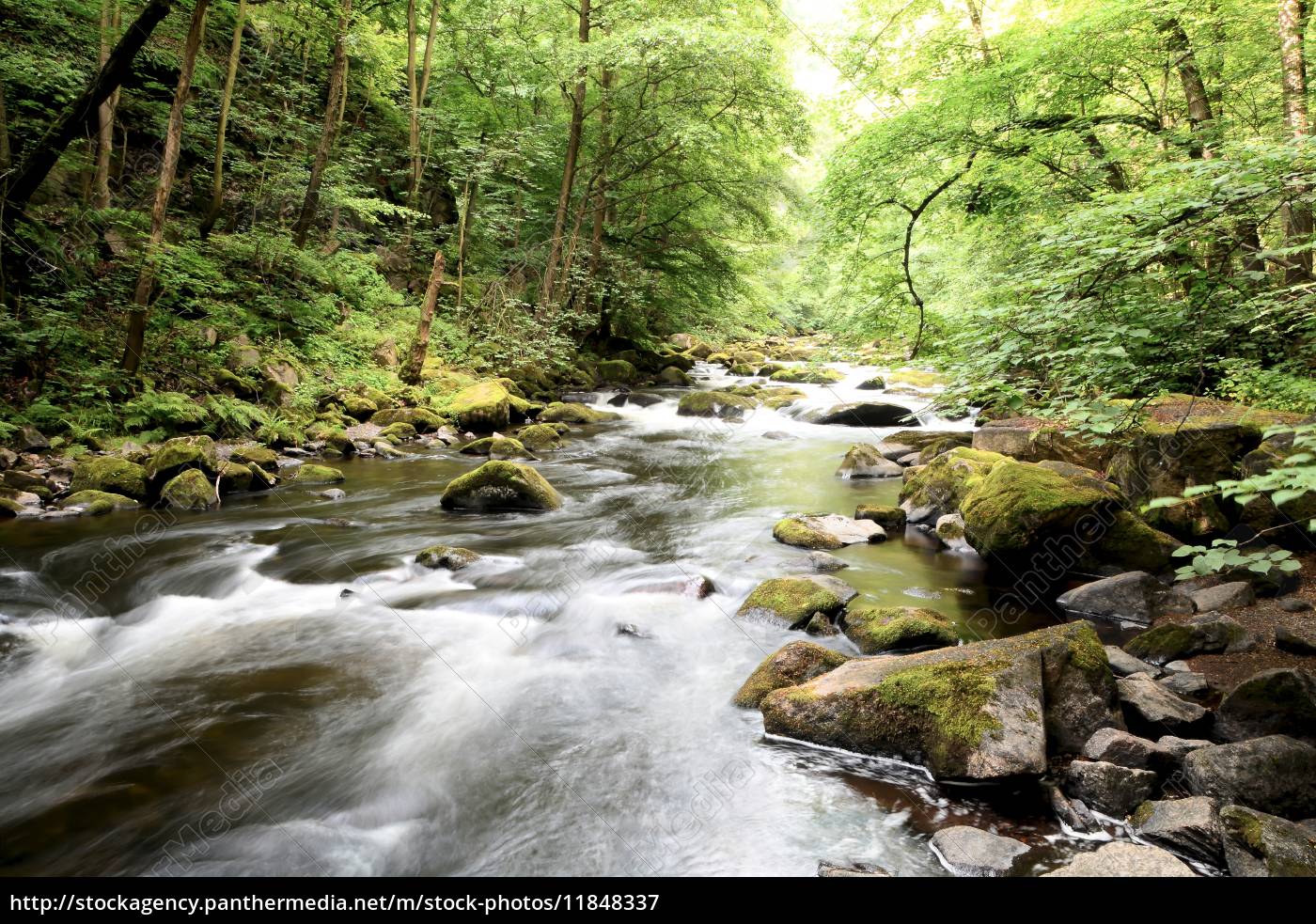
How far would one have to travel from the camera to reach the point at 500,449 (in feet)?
39.9

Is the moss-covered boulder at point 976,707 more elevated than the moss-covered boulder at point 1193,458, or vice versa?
the moss-covered boulder at point 1193,458

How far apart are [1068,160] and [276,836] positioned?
11057 millimetres

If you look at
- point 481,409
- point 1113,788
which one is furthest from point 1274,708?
point 481,409

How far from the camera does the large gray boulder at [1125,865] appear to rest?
2586 mm

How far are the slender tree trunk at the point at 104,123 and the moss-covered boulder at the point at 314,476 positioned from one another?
662cm

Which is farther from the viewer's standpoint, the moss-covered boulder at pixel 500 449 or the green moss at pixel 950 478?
the moss-covered boulder at pixel 500 449

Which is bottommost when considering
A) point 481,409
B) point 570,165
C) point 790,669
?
point 790,669

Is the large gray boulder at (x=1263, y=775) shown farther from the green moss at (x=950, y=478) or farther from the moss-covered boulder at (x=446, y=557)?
the moss-covered boulder at (x=446, y=557)

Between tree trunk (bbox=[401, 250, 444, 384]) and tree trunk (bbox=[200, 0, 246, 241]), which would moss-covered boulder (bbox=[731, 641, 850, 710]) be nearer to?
tree trunk (bbox=[401, 250, 444, 384])

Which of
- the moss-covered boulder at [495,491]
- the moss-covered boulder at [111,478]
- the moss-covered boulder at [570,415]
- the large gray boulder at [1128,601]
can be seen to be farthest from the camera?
the moss-covered boulder at [570,415]

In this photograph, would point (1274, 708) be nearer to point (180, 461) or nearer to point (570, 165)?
point (180, 461)

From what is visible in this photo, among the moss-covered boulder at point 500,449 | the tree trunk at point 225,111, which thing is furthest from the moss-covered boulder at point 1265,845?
the tree trunk at point 225,111

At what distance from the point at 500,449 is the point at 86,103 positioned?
23.7ft
